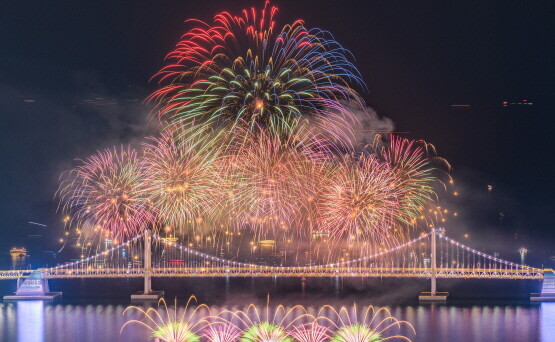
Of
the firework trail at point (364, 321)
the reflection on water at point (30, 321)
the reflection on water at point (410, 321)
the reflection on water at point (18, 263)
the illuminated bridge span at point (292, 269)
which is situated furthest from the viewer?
the reflection on water at point (18, 263)

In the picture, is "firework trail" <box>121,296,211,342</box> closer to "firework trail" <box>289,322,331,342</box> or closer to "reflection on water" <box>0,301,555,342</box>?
"reflection on water" <box>0,301,555,342</box>

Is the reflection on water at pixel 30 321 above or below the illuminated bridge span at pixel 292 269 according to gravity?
below

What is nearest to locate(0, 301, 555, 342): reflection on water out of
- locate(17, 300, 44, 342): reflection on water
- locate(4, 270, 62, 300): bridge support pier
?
locate(17, 300, 44, 342): reflection on water

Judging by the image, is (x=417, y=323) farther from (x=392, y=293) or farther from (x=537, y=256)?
(x=537, y=256)

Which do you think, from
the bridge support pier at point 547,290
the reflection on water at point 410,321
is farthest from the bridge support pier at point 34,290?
the bridge support pier at point 547,290

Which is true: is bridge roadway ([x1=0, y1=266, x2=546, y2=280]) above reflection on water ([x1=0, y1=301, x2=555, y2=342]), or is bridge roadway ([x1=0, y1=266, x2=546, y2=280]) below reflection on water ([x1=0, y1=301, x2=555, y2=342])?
above

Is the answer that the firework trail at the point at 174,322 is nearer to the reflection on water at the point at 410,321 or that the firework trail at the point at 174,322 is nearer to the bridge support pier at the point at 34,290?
the reflection on water at the point at 410,321
